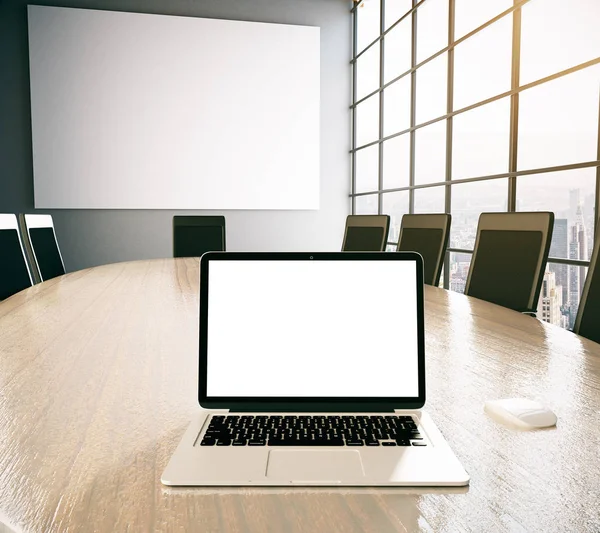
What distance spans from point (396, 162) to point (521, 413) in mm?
5317

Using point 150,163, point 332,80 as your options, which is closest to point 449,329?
point 150,163

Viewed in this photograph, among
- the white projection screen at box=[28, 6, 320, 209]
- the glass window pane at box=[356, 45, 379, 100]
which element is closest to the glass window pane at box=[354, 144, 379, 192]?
the white projection screen at box=[28, 6, 320, 209]

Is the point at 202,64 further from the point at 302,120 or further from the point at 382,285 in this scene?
the point at 382,285

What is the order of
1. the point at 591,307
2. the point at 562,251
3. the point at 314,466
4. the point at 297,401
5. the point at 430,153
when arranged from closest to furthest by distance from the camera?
the point at 314,466 → the point at 297,401 → the point at 591,307 → the point at 562,251 → the point at 430,153

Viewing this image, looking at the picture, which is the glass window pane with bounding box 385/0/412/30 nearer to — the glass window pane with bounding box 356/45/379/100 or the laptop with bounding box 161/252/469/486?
the glass window pane with bounding box 356/45/379/100

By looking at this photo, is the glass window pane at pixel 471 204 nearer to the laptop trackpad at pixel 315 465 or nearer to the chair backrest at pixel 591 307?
the chair backrest at pixel 591 307

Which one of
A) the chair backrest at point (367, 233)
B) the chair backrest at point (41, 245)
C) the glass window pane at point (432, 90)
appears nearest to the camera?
the chair backrest at point (41, 245)

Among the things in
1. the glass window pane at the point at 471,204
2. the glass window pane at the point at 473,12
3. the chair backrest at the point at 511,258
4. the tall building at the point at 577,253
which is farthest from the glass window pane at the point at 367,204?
the chair backrest at the point at 511,258

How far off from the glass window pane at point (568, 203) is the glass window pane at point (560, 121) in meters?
0.10

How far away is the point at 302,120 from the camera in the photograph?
6.77 m

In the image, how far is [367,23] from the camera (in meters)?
6.65

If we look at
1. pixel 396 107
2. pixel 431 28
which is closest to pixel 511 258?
pixel 431 28

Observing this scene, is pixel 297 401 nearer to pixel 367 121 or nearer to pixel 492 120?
pixel 492 120

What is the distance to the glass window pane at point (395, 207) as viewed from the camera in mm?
5762
